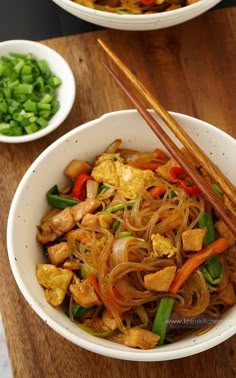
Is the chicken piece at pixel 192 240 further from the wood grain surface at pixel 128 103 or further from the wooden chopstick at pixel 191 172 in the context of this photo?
the wood grain surface at pixel 128 103

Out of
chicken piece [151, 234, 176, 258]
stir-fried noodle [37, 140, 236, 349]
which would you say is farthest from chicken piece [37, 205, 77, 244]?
chicken piece [151, 234, 176, 258]

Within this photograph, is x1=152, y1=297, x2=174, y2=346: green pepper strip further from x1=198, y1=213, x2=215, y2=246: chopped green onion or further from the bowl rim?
the bowl rim

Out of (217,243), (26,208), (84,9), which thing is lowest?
(217,243)

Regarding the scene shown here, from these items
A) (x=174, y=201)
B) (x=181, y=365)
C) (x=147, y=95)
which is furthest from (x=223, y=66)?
(x=181, y=365)

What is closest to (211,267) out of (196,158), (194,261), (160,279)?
(194,261)

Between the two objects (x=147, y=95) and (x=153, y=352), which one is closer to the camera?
(x=153, y=352)

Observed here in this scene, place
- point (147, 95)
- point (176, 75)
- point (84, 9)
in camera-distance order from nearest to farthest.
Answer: point (147, 95), point (84, 9), point (176, 75)

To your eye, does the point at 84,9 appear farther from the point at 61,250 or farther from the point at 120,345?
the point at 120,345
